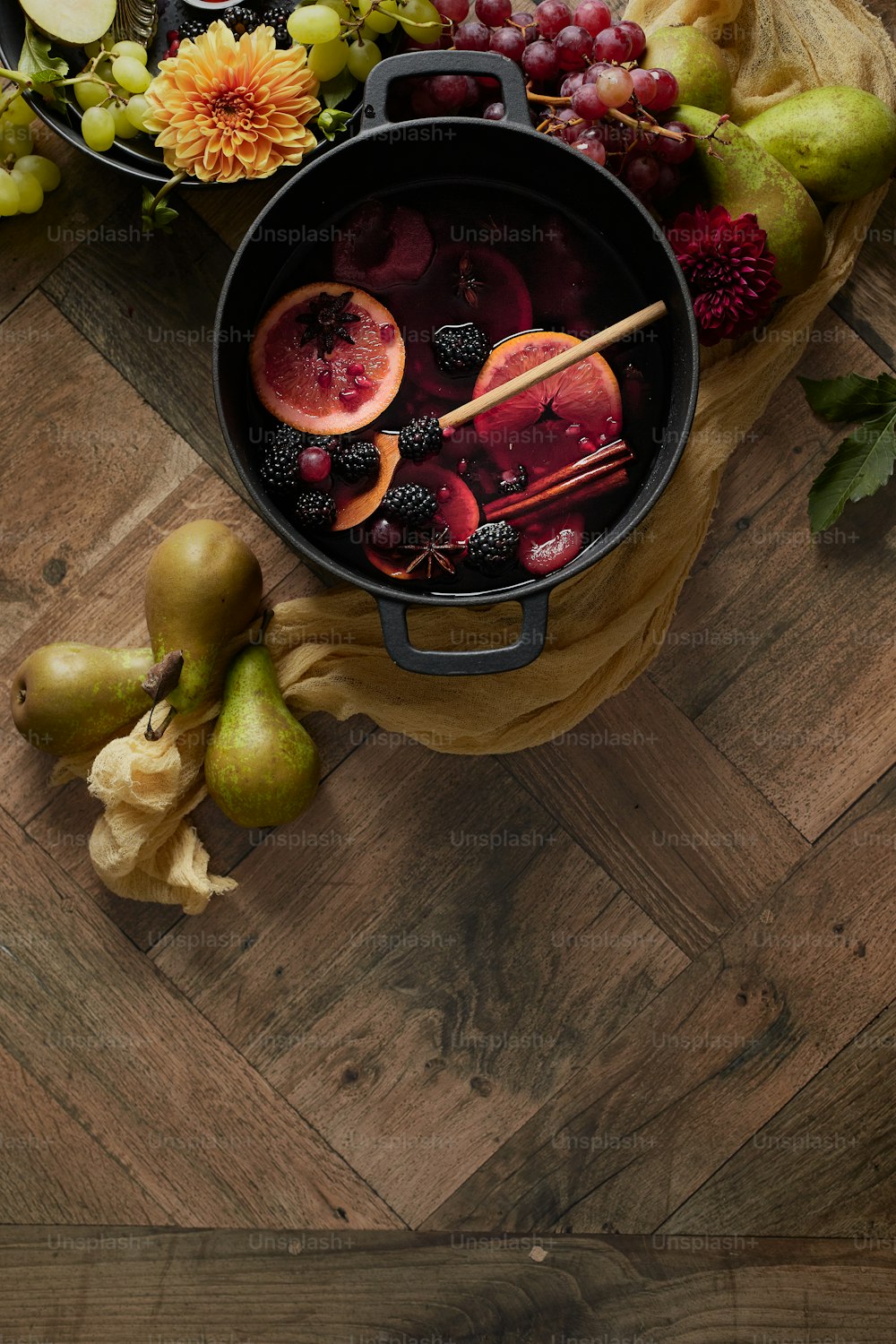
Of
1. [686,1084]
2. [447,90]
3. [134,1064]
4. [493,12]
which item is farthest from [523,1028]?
[493,12]

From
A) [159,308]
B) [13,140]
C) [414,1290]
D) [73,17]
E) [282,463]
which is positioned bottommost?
[414,1290]

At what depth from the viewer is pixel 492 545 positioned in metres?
1.15

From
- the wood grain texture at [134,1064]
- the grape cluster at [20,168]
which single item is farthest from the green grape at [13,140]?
the wood grain texture at [134,1064]

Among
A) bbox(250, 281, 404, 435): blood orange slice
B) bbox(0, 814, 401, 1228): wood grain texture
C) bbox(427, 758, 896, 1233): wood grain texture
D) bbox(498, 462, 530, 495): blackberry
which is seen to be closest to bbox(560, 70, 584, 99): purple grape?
bbox(250, 281, 404, 435): blood orange slice

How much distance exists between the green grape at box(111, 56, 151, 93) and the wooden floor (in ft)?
2.58

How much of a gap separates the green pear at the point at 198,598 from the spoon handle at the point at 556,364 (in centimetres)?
31

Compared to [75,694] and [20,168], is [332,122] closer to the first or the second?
[20,168]

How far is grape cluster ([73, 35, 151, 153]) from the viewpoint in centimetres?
113

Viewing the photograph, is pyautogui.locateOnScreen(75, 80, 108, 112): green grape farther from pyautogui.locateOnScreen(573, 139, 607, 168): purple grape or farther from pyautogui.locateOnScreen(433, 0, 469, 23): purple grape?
pyautogui.locateOnScreen(573, 139, 607, 168): purple grape

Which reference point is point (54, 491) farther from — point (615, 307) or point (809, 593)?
point (809, 593)

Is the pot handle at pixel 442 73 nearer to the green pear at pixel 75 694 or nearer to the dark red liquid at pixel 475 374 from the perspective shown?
the dark red liquid at pixel 475 374

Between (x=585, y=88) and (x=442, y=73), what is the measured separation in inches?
7.7

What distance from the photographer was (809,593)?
1327mm

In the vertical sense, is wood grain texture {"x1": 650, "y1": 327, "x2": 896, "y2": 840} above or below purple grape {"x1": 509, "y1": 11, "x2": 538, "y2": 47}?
below
